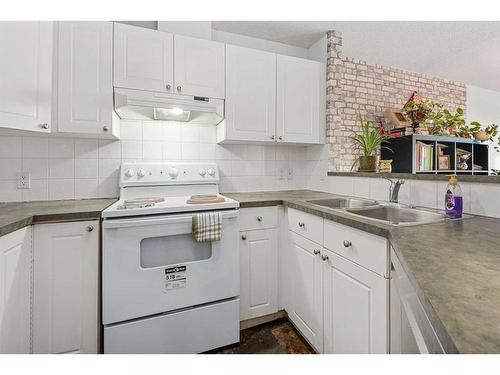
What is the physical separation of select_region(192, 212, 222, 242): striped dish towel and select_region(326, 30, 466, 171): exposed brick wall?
4.34 ft

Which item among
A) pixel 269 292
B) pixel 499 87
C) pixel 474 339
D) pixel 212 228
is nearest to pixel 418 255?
pixel 474 339

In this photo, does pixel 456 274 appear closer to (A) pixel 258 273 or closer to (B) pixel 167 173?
(A) pixel 258 273

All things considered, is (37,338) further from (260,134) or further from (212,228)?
(260,134)

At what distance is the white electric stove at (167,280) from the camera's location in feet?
4.53

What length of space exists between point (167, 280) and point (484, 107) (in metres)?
5.37

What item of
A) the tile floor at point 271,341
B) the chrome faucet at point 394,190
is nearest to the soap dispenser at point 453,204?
the chrome faucet at point 394,190

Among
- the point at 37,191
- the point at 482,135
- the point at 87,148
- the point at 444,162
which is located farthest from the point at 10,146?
the point at 482,135

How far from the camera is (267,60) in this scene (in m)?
2.14

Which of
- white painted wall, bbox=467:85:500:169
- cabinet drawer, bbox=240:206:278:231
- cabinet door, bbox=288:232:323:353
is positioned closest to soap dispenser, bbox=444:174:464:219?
cabinet door, bbox=288:232:323:353

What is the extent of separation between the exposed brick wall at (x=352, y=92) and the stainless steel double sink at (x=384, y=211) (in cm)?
51

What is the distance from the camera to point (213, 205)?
160 cm

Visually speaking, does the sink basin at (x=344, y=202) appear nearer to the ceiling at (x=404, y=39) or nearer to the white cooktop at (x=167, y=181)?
the white cooktop at (x=167, y=181)

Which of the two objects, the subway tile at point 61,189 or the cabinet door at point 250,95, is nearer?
the subway tile at point 61,189
